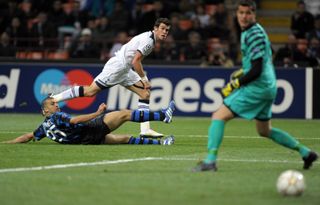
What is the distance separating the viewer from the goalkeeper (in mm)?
10453

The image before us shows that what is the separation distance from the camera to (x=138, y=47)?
16.0 m

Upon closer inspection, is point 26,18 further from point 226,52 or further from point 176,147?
point 176,147

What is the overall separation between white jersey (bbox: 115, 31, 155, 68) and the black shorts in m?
2.20

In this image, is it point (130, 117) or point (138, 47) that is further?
point (138, 47)

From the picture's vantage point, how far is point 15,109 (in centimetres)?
2327

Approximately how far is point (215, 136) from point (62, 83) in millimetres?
13285

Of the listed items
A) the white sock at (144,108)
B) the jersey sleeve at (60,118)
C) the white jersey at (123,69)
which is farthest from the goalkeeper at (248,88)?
the white jersey at (123,69)

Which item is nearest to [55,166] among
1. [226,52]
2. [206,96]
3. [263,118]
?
[263,118]

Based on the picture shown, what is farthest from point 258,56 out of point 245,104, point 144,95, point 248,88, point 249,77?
point 144,95

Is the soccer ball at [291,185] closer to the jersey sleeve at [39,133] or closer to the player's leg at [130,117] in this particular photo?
the player's leg at [130,117]

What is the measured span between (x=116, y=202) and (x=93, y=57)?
17682 millimetres

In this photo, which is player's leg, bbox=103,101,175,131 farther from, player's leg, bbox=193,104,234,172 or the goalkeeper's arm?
the goalkeeper's arm

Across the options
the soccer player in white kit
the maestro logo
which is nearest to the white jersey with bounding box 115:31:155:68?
the soccer player in white kit

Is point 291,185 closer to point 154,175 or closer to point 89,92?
point 154,175
